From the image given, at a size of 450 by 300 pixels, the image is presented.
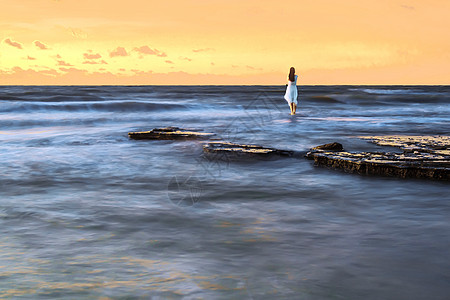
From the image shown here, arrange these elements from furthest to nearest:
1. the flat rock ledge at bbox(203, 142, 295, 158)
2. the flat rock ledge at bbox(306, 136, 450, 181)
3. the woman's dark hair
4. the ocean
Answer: the woman's dark hair < the flat rock ledge at bbox(203, 142, 295, 158) < the flat rock ledge at bbox(306, 136, 450, 181) < the ocean

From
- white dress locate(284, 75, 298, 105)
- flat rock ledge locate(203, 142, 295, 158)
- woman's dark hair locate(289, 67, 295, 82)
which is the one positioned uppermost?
woman's dark hair locate(289, 67, 295, 82)

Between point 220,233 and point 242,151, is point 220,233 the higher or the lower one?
the lower one

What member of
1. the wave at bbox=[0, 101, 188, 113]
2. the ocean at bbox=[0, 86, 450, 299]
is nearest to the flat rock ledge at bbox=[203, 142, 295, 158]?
the ocean at bbox=[0, 86, 450, 299]

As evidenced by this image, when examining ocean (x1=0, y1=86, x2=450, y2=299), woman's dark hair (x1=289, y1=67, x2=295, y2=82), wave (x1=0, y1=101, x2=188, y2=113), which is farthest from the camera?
wave (x1=0, y1=101, x2=188, y2=113)

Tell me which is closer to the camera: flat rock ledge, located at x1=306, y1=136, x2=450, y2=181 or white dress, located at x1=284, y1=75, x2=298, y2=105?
flat rock ledge, located at x1=306, y1=136, x2=450, y2=181

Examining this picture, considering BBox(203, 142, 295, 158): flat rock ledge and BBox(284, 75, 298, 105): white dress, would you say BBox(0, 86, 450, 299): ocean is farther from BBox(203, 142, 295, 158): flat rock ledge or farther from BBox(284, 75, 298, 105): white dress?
BBox(284, 75, 298, 105): white dress

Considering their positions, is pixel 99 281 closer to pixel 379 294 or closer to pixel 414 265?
pixel 379 294

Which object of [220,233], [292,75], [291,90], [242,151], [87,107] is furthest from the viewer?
[87,107]

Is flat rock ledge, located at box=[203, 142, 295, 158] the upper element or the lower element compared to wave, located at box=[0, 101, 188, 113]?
lower

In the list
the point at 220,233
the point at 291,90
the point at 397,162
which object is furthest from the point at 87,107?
the point at 220,233

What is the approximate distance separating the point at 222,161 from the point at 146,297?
15.7 ft

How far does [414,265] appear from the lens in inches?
119

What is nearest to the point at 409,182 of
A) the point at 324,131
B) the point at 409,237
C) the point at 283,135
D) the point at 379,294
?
the point at 409,237

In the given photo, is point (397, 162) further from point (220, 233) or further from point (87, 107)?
point (87, 107)
